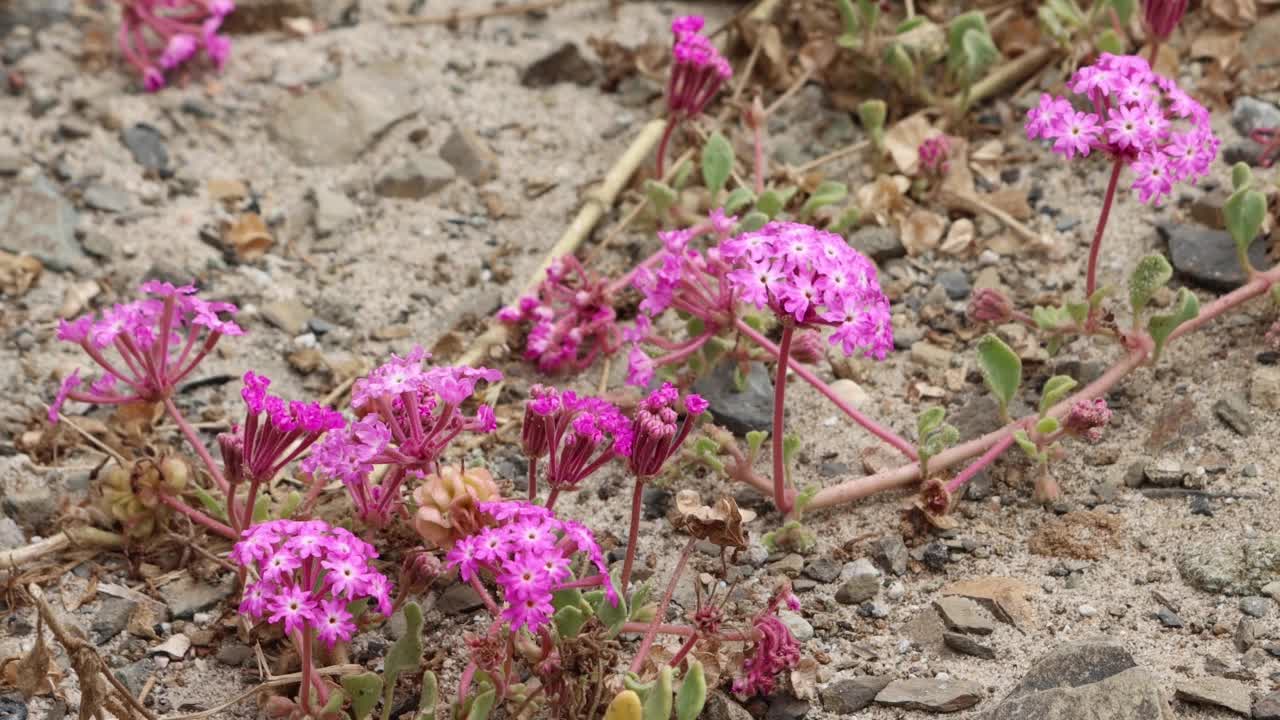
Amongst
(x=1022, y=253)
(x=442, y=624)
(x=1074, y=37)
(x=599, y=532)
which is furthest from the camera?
(x=1074, y=37)

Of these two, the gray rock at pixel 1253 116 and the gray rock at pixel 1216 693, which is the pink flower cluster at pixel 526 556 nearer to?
the gray rock at pixel 1216 693

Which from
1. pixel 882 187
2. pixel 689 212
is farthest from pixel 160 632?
pixel 882 187

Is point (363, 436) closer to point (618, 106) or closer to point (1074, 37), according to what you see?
point (618, 106)

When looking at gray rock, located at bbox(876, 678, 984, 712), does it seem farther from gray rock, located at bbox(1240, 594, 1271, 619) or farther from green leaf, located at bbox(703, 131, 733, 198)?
green leaf, located at bbox(703, 131, 733, 198)

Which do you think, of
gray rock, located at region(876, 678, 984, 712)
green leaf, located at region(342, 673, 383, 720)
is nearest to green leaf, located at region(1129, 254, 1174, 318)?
gray rock, located at region(876, 678, 984, 712)

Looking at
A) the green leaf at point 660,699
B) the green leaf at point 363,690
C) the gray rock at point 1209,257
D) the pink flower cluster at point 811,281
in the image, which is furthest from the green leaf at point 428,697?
the gray rock at point 1209,257

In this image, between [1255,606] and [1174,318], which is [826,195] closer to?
[1174,318]
